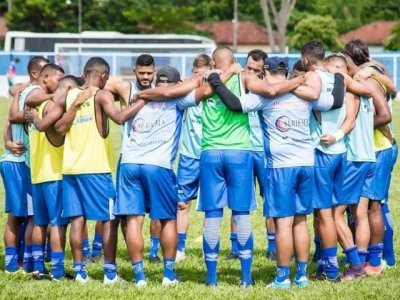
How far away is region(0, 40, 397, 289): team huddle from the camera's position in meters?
10.1

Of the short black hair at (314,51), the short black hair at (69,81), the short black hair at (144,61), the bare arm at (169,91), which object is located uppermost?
the short black hair at (314,51)

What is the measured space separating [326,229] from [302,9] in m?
82.0

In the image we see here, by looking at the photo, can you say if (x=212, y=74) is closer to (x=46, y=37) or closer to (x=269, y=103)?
(x=269, y=103)

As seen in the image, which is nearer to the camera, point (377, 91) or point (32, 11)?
point (377, 91)

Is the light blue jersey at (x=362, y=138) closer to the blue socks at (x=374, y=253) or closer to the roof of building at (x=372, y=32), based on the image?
the blue socks at (x=374, y=253)

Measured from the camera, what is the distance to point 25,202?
36.8ft

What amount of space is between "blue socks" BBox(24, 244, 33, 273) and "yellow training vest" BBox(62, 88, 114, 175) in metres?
1.20

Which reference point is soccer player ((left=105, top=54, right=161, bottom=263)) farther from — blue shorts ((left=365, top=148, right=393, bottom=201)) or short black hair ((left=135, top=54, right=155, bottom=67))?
blue shorts ((left=365, top=148, right=393, bottom=201))

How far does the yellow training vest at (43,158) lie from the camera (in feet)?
35.0

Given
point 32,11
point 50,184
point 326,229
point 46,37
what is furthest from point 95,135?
point 32,11

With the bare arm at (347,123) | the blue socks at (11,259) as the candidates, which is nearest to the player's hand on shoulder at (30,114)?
the blue socks at (11,259)

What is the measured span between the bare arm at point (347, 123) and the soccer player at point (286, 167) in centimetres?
24

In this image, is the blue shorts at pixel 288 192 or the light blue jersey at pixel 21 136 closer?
the blue shorts at pixel 288 192

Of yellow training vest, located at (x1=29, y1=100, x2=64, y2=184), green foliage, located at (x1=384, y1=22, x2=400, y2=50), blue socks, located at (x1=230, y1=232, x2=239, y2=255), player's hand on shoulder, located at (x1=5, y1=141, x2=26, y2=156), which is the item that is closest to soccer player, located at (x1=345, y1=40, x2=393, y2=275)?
blue socks, located at (x1=230, y1=232, x2=239, y2=255)
